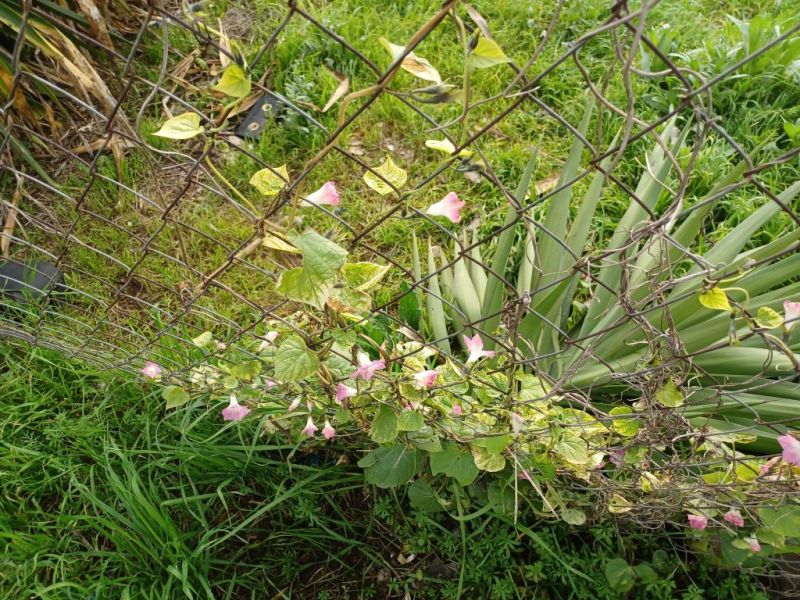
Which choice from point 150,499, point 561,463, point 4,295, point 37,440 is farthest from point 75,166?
point 561,463

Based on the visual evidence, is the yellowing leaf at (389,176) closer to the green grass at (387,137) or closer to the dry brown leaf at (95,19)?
the green grass at (387,137)

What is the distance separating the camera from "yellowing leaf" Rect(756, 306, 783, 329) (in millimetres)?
882

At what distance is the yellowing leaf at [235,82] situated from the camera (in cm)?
71

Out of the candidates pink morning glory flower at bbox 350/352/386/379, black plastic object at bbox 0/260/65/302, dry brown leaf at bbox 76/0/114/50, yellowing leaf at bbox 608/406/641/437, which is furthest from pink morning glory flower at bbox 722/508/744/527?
dry brown leaf at bbox 76/0/114/50

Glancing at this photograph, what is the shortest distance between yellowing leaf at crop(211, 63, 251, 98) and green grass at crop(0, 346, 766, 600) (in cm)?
107

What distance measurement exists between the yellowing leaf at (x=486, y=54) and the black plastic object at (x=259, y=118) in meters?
2.07

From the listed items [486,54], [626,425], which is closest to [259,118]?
[626,425]

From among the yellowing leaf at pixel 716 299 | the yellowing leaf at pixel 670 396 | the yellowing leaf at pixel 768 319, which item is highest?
the yellowing leaf at pixel 768 319

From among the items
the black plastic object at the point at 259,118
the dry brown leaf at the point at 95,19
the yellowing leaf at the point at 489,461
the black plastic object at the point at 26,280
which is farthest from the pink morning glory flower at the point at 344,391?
the dry brown leaf at the point at 95,19

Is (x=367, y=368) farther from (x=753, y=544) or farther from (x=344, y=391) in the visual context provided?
(x=753, y=544)

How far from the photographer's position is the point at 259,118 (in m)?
2.67

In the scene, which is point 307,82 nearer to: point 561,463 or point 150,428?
point 150,428

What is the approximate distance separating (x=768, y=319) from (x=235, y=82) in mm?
783

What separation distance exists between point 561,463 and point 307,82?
1.98 metres
